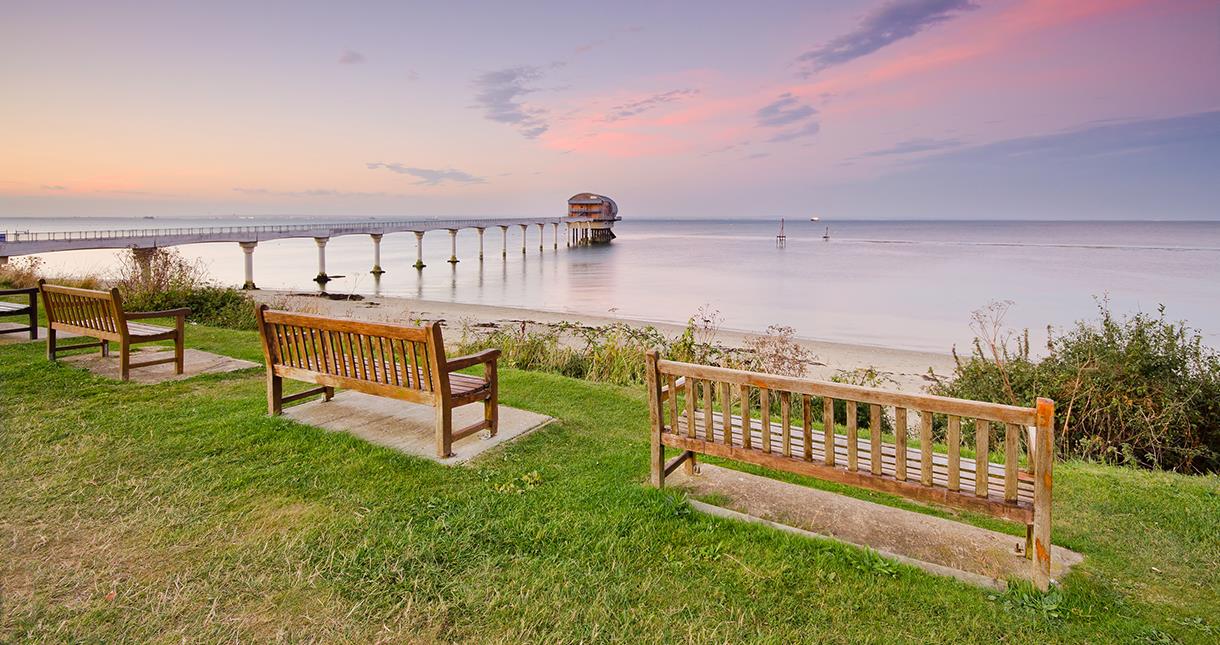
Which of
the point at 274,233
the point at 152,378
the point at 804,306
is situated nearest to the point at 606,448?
the point at 152,378

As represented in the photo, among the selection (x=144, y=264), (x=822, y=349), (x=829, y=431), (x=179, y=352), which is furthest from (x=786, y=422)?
(x=144, y=264)

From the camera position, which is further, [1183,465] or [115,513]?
[1183,465]

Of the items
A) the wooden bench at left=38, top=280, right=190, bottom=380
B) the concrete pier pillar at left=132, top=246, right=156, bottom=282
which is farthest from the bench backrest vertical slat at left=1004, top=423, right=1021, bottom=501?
the concrete pier pillar at left=132, top=246, right=156, bottom=282

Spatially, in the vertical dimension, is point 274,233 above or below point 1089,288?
above

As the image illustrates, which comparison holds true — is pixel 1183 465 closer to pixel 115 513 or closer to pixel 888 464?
pixel 888 464

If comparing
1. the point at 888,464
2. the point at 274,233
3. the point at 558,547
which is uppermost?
the point at 274,233

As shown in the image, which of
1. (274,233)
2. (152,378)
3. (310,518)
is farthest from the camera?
(274,233)

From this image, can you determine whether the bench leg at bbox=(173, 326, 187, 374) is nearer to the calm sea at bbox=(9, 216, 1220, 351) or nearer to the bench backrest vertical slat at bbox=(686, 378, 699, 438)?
the bench backrest vertical slat at bbox=(686, 378, 699, 438)

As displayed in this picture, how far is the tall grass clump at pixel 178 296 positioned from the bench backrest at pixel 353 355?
7.63 metres

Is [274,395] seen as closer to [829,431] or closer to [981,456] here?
[829,431]

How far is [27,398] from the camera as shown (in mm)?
5594

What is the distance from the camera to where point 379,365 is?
15.7 ft

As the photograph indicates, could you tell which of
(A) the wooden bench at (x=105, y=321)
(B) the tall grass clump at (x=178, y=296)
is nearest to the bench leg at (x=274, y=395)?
(A) the wooden bench at (x=105, y=321)

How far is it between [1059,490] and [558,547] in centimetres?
352
